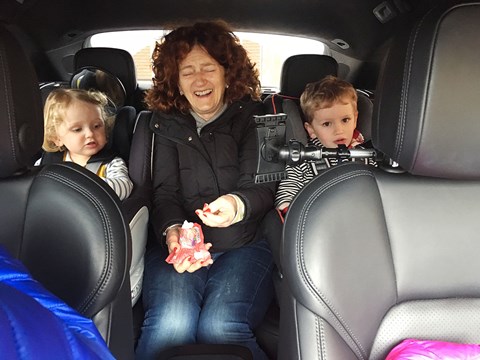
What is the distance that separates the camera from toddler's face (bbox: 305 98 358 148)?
2279 mm

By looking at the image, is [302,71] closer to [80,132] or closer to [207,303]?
[80,132]

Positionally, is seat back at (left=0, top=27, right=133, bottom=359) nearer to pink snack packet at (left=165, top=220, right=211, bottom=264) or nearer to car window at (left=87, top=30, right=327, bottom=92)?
pink snack packet at (left=165, top=220, right=211, bottom=264)

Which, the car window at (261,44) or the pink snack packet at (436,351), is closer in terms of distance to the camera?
the pink snack packet at (436,351)

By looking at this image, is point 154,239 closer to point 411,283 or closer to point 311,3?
point 411,283

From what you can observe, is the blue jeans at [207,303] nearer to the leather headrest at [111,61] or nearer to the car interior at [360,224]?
the car interior at [360,224]

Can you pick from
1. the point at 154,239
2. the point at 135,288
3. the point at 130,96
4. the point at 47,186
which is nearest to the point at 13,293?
the point at 47,186

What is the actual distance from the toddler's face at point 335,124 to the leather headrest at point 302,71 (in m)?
0.49

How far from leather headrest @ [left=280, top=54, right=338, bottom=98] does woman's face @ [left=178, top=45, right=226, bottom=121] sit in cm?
70

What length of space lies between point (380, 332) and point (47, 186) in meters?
0.93

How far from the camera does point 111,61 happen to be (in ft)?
9.61

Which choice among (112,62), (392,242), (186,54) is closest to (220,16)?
(112,62)

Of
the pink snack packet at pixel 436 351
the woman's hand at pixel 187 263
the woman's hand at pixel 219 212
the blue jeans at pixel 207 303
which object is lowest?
the blue jeans at pixel 207 303

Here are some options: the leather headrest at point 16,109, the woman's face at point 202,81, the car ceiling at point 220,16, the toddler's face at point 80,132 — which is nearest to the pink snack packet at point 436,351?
the leather headrest at point 16,109

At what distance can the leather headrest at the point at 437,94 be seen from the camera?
1.20m
